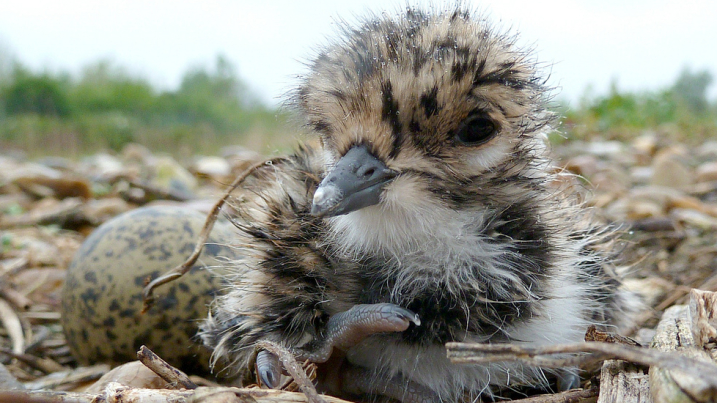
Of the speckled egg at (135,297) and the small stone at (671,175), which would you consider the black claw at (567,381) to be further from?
the small stone at (671,175)

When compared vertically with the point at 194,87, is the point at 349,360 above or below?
below

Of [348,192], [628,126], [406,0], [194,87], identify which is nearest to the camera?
[348,192]

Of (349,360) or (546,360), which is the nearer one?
(546,360)

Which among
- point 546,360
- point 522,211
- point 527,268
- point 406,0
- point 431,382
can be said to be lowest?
point 431,382

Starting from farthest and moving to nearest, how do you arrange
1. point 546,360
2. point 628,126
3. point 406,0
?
point 628,126
point 406,0
point 546,360

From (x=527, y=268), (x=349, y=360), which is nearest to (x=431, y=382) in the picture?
(x=349, y=360)

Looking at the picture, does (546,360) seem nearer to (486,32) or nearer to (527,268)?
(527,268)

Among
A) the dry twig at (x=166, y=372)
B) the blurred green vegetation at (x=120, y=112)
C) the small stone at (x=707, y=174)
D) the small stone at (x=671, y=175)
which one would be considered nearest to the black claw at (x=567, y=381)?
the dry twig at (x=166, y=372)
